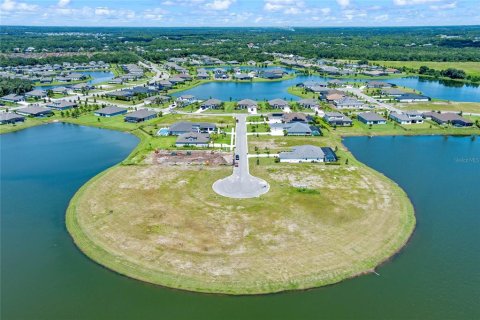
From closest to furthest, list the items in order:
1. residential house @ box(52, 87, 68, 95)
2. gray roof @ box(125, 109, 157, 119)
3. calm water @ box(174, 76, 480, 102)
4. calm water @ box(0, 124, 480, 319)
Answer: calm water @ box(0, 124, 480, 319), gray roof @ box(125, 109, 157, 119), residential house @ box(52, 87, 68, 95), calm water @ box(174, 76, 480, 102)

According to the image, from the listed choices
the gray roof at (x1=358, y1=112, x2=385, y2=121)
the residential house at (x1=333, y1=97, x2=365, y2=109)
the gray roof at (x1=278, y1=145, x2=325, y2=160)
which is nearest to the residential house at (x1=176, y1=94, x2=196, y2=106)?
the residential house at (x1=333, y1=97, x2=365, y2=109)

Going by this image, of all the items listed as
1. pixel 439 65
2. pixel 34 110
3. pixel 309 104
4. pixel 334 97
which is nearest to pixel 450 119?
pixel 334 97

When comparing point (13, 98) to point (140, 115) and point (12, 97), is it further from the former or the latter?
point (140, 115)

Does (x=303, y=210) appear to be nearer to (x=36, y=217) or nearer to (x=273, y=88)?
(x=36, y=217)

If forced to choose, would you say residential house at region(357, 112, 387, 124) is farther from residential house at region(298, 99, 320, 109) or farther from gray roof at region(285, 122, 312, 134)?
gray roof at region(285, 122, 312, 134)

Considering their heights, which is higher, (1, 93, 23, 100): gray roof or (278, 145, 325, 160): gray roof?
(1, 93, 23, 100): gray roof

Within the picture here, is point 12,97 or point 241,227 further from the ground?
point 12,97

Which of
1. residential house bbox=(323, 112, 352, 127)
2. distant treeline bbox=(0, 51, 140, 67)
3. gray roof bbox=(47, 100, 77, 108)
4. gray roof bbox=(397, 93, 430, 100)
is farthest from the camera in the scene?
distant treeline bbox=(0, 51, 140, 67)
